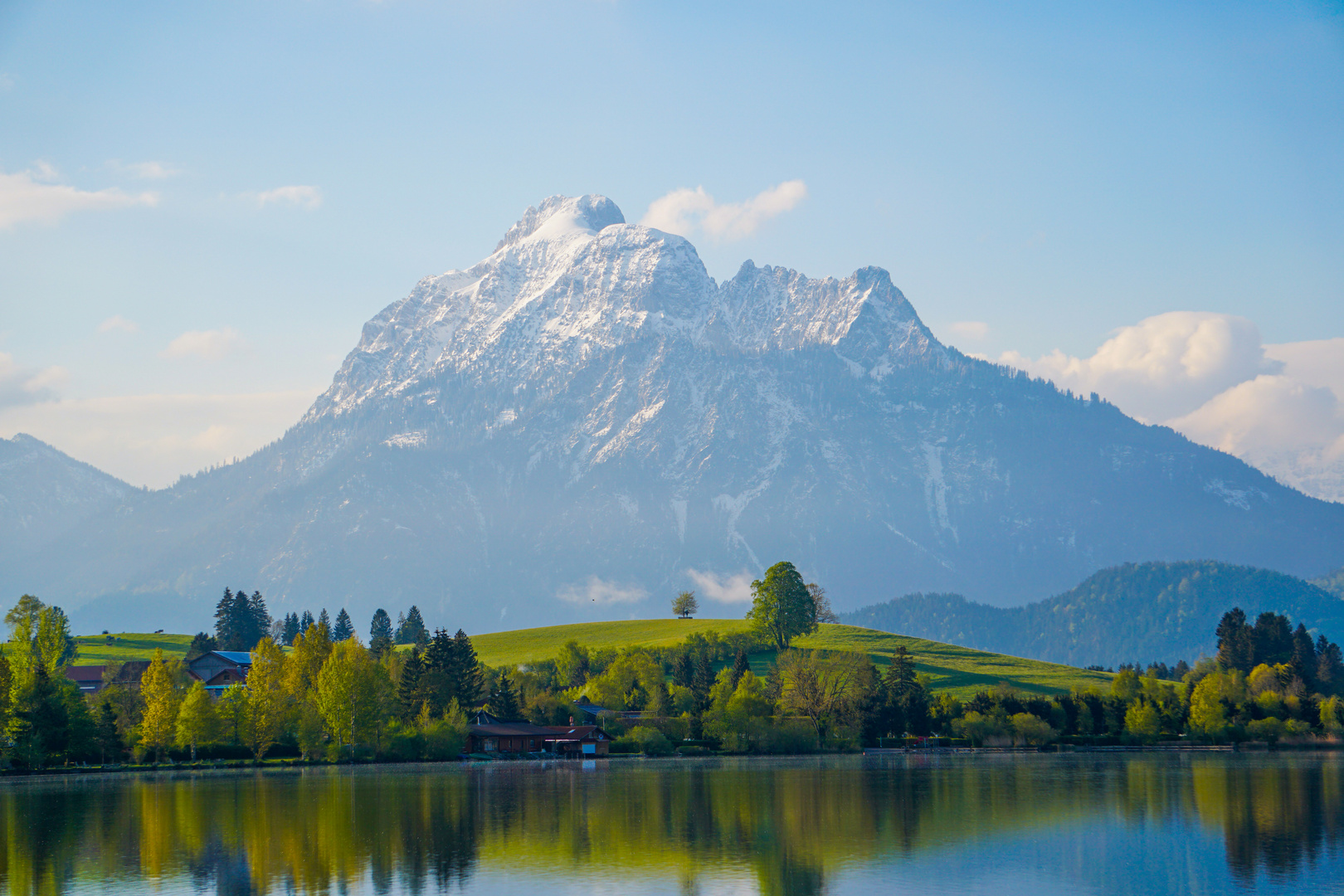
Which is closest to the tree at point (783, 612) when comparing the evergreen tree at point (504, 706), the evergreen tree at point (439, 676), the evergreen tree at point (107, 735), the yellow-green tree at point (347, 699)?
the evergreen tree at point (504, 706)

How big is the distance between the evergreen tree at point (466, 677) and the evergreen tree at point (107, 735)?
3981cm

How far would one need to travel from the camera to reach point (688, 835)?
2184 inches

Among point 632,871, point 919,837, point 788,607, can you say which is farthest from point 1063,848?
point 788,607

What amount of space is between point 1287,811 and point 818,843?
2915cm

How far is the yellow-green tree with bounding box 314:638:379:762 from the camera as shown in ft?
390

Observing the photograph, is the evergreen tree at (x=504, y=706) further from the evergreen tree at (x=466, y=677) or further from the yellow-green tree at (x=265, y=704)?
the yellow-green tree at (x=265, y=704)

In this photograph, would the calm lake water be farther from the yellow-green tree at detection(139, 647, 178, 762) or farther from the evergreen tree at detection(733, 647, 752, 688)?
the evergreen tree at detection(733, 647, 752, 688)

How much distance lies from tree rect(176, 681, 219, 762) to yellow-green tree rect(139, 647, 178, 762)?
113cm

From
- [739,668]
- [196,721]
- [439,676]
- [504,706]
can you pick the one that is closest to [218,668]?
[439,676]

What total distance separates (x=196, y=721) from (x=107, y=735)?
795 centimetres

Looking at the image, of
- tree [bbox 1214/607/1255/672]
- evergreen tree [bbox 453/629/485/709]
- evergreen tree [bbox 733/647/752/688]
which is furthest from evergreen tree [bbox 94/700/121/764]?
tree [bbox 1214/607/1255/672]

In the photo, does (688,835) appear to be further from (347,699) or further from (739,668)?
(739,668)

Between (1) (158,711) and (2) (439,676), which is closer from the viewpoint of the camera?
(1) (158,711)

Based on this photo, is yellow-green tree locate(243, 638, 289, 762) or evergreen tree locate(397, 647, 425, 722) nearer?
yellow-green tree locate(243, 638, 289, 762)
